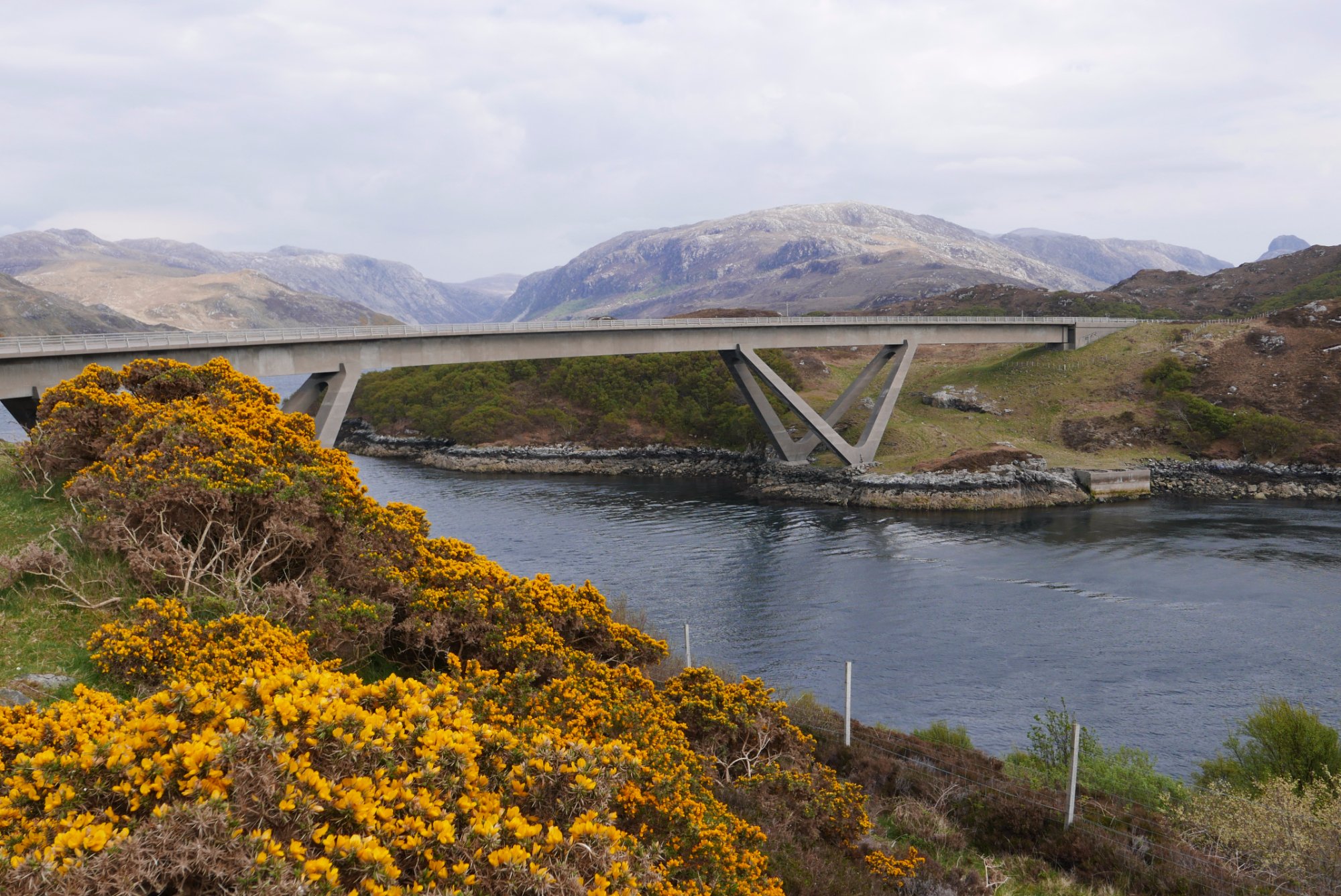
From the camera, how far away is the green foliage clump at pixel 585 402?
70188mm

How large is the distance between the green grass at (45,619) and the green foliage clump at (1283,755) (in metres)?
19.3

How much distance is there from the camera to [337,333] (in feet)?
115

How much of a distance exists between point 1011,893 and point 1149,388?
6400 centimetres

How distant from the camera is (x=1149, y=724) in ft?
68.2

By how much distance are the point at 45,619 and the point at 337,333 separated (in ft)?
88.5

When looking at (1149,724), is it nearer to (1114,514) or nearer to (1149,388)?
(1114,514)

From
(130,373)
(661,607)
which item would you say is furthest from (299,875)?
(661,607)

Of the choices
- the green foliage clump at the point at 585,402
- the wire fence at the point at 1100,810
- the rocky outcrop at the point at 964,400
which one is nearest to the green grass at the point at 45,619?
the wire fence at the point at 1100,810

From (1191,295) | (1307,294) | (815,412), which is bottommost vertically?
(815,412)

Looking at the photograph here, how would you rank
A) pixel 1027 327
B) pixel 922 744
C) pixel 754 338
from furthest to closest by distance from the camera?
pixel 1027 327, pixel 754 338, pixel 922 744

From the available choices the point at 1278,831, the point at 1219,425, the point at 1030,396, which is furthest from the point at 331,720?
the point at 1030,396

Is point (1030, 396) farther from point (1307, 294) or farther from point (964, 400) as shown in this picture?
point (1307, 294)

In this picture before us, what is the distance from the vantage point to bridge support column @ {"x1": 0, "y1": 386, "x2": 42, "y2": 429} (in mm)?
26844

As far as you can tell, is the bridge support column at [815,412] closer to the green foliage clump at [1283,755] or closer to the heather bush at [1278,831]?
the green foliage clump at [1283,755]
